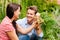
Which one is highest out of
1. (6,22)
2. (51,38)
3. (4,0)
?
(6,22)

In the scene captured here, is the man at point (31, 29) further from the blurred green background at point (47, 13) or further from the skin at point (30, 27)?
the blurred green background at point (47, 13)

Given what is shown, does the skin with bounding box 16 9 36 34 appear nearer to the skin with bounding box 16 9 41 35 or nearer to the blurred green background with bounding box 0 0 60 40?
the skin with bounding box 16 9 41 35

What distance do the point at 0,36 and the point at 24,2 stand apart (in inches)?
131

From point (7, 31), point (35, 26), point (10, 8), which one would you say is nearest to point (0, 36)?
point (7, 31)

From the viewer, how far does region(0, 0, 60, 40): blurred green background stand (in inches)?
228

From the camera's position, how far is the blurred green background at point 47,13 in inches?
228

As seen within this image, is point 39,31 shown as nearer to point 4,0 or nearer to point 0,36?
point 0,36

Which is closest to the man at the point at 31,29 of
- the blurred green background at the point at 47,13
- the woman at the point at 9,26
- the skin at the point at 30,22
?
the skin at the point at 30,22

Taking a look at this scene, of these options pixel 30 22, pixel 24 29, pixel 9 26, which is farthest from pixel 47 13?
pixel 9 26

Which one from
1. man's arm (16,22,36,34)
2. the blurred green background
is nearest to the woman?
man's arm (16,22,36,34)

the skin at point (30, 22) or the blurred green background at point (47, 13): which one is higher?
the skin at point (30, 22)

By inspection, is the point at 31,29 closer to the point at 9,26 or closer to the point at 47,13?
the point at 9,26

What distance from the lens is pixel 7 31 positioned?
3771mm

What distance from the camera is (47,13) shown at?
249 inches
